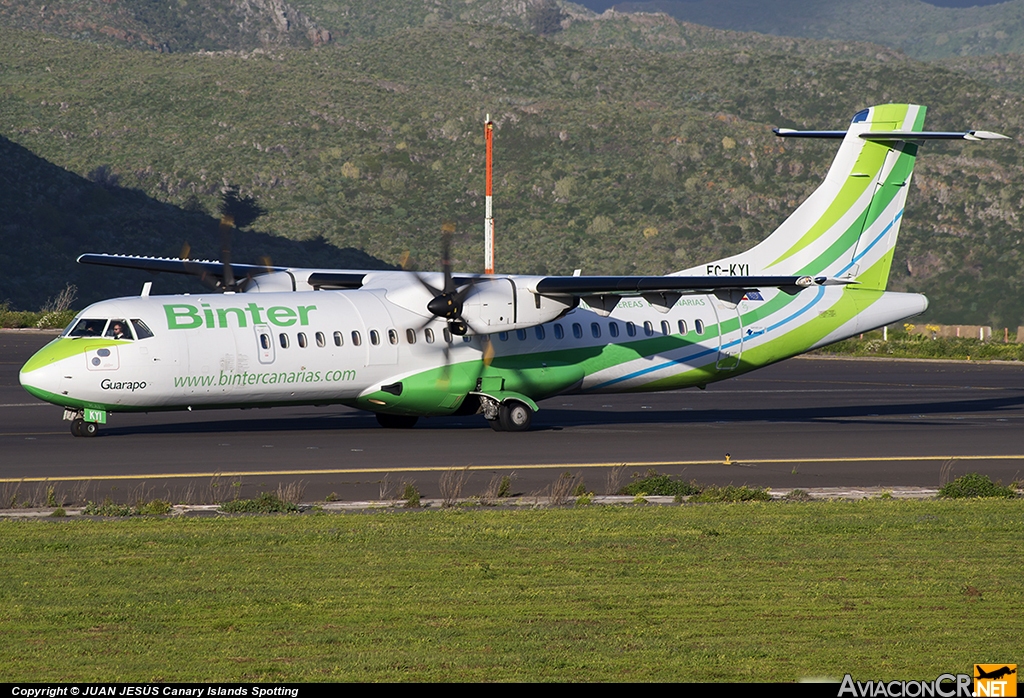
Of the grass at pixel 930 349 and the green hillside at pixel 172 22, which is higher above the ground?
the green hillside at pixel 172 22

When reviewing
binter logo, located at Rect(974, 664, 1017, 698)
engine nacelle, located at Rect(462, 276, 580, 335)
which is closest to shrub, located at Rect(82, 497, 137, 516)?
binter logo, located at Rect(974, 664, 1017, 698)

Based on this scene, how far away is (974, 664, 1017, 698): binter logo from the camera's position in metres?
8.09

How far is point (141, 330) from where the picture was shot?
2430 centimetres

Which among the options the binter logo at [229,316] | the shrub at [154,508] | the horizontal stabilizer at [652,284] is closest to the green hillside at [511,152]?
the binter logo at [229,316]

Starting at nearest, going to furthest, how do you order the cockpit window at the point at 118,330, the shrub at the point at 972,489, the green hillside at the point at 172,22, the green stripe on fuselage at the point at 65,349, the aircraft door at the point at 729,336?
1. the shrub at the point at 972,489
2. the green stripe on fuselage at the point at 65,349
3. the cockpit window at the point at 118,330
4. the aircraft door at the point at 729,336
5. the green hillside at the point at 172,22

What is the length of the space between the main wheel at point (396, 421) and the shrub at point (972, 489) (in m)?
12.9

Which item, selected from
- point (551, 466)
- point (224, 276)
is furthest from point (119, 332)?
point (551, 466)

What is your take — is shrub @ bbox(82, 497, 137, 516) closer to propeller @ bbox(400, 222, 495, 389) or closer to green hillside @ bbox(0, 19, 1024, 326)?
propeller @ bbox(400, 222, 495, 389)

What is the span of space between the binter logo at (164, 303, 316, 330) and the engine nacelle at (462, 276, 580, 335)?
134 inches

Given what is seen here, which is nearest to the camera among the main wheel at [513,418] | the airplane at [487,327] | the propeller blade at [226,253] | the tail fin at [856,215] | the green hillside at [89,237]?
the airplane at [487,327]

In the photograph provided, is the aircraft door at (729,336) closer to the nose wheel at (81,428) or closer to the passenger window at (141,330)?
the passenger window at (141,330)

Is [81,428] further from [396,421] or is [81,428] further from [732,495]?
[732,495]

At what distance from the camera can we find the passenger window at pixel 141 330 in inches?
953

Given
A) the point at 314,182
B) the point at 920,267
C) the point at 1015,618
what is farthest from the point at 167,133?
the point at 1015,618
